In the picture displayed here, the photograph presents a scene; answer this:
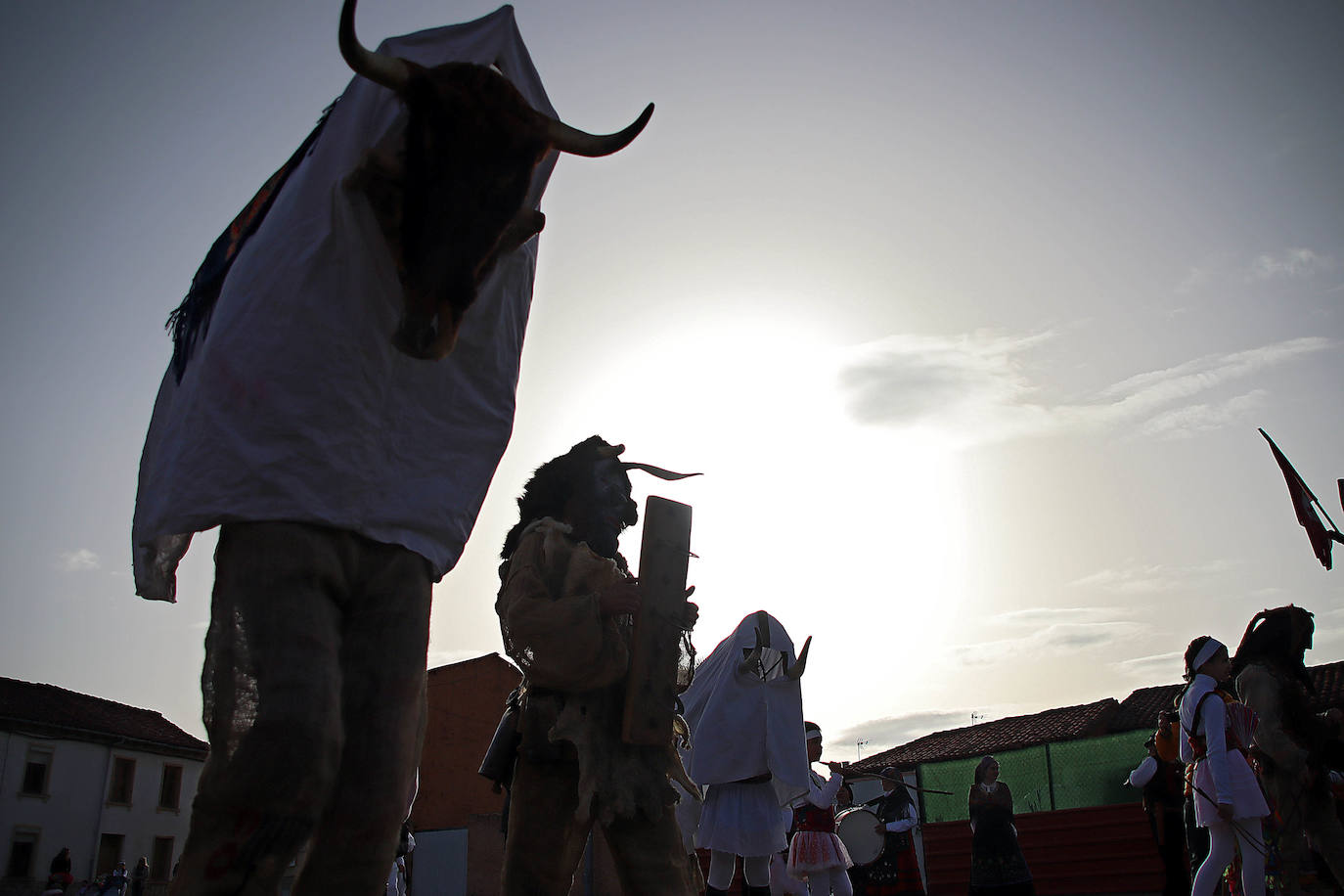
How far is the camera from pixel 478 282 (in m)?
2.14

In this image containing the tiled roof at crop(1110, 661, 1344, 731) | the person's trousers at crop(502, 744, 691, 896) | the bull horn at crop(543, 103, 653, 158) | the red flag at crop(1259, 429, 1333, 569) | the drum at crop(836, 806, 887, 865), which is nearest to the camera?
the bull horn at crop(543, 103, 653, 158)

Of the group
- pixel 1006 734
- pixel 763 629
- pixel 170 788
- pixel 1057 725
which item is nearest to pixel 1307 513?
pixel 763 629

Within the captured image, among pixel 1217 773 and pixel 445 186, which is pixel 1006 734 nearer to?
pixel 1217 773

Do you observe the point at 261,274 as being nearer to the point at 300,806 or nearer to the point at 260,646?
the point at 260,646

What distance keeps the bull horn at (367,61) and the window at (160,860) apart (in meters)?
44.7

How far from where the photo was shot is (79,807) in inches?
1439

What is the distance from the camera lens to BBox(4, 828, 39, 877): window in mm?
→ 34719

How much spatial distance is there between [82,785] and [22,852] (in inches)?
107

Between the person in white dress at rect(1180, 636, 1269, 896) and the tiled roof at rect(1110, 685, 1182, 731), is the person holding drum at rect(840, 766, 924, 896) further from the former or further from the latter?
the tiled roof at rect(1110, 685, 1182, 731)

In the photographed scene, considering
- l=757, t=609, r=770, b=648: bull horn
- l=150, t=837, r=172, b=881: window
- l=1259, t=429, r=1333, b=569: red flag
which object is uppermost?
l=1259, t=429, r=1333, b=569: red flag

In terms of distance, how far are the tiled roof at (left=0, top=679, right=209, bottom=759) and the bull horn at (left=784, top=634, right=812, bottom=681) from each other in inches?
1414

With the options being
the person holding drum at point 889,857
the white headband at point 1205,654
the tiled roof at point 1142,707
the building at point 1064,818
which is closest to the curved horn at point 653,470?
the white headband at point 1205,654

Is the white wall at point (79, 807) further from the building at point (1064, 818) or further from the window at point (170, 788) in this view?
the building at point (1064, 818)

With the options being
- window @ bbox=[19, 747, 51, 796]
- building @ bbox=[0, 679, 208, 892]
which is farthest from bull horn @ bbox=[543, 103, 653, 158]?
window @ bbox=[19, 747, 51, 796]
